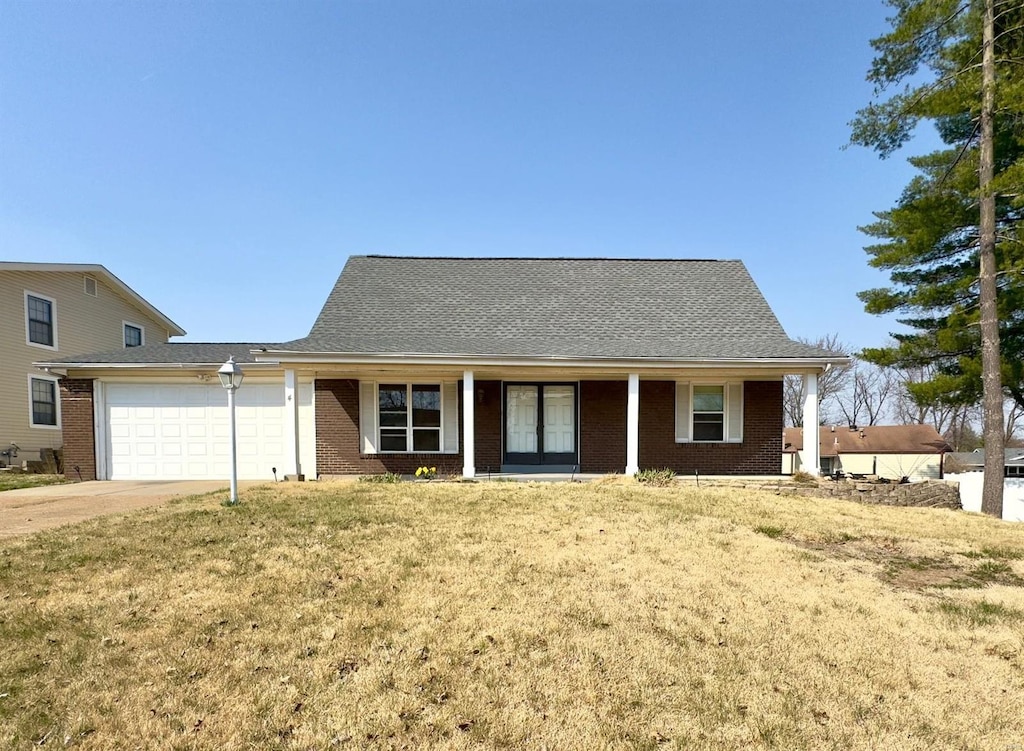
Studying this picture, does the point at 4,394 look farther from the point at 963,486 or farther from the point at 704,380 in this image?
the point at 963,486

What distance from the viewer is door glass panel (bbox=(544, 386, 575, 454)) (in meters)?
13.1

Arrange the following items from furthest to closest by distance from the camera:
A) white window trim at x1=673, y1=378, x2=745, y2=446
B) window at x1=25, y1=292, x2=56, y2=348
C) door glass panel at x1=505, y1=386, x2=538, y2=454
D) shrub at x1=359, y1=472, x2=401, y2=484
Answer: window at x1=25, y1=292, x2=56, y2=348, door glass panel at x1=505, y1=386, x2=538, y2=454, white window trim at x1=673, y1=378, x2=745, y2=446, shrub at x1=359, y1=472, x2=401, y2=484

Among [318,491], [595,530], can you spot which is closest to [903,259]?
[595,530]

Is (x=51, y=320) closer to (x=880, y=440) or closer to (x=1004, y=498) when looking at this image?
(x=1004, y=498)

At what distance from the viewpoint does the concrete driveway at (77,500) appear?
25.2ft

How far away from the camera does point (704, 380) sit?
1293 cm

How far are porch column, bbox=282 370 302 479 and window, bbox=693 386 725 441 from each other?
31.5 feet

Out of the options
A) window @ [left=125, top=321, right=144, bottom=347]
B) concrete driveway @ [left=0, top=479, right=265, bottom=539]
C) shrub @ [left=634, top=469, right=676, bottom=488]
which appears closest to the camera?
concrete driveway @ [left=0, top=479, right=265, bottom=539]

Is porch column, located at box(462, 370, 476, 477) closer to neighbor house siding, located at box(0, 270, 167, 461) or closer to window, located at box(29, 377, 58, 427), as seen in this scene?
neighbor house siding, located at box(0, 270, 167, 461)

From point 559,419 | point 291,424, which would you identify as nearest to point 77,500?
point 291,424

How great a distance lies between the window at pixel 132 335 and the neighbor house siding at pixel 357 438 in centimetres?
1386

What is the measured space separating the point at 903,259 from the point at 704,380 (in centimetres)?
654

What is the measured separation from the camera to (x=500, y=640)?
3.65m

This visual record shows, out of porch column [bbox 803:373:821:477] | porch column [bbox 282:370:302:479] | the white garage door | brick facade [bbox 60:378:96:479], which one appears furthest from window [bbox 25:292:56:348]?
porch column [bbox 803:373:821:477]
